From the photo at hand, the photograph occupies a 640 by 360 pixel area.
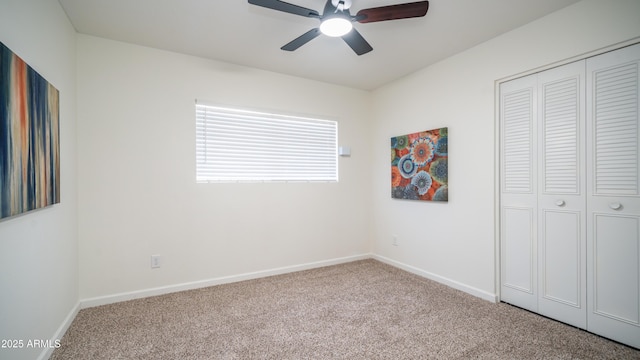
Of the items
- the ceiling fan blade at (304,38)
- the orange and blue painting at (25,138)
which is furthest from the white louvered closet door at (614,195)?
the orange and blue painting at (25,138)

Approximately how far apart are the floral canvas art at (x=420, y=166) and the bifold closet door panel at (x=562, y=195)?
35.0 inches

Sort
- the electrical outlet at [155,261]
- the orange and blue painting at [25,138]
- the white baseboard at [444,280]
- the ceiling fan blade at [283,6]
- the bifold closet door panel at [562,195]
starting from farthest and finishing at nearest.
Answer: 1. the electrical outlet at [155,261]
2. the white baseboard at [444,280]
3. the bifold closet door panel at [562,195]
4. the ceiling fan blade at [283,6]
5. the orange and blue painting at [25,138]

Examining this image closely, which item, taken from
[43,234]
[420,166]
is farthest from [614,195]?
[43,234]

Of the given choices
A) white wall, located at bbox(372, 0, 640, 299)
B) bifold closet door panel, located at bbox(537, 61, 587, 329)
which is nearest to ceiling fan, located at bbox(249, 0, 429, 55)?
white wall, located at bbox(372, 0, 640, 299)

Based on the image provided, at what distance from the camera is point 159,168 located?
113 inches

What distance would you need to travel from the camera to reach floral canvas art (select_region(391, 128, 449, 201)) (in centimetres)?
312

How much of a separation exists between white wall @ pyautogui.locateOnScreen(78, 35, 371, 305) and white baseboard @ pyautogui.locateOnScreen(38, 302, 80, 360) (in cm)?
21

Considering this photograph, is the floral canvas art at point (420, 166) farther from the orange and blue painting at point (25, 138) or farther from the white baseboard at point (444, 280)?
the orange and blue painting at point (25, 138)

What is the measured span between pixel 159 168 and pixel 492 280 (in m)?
3.48

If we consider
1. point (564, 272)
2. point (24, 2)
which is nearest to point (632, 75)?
point (564, 272)

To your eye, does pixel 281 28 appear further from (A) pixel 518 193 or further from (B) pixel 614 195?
(B) pixel 614 195

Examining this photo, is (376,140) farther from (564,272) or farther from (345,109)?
(564,272)

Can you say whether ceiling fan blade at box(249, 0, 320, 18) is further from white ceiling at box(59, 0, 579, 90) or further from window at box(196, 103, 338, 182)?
window at box(196, 103, 338, 182)

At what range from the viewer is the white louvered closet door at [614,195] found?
6.29 feet
